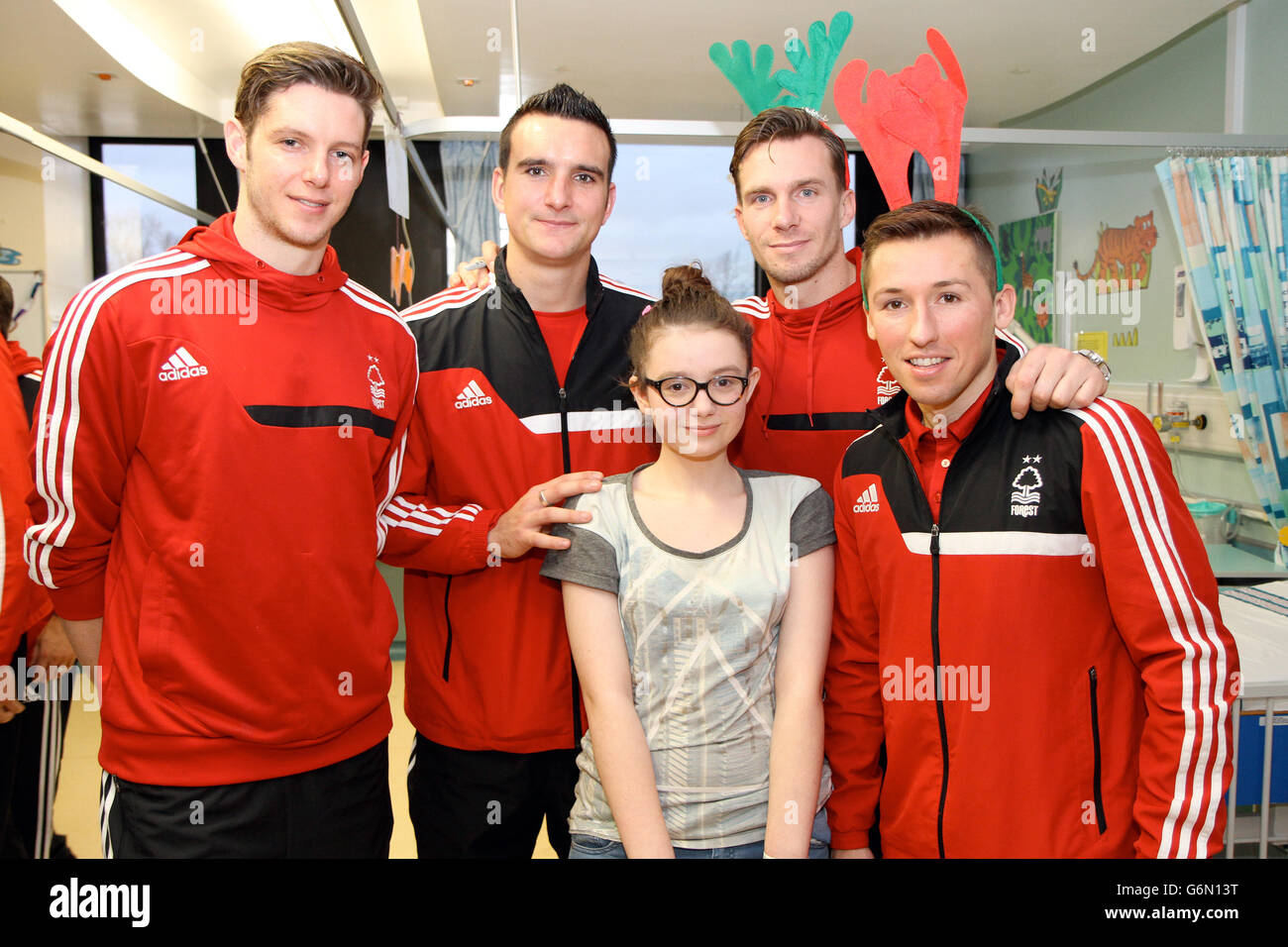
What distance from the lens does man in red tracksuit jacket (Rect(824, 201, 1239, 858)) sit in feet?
4.13

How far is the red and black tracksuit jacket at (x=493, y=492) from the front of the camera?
5.64 feet

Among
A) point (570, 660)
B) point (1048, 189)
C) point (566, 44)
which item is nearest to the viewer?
point (570, 660)

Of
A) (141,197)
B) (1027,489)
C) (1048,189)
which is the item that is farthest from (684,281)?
(141,197)

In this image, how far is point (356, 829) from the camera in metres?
1.58

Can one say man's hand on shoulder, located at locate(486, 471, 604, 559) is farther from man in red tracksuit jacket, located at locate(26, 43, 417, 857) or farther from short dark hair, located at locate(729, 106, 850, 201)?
short dark hair, located at locate(729, 106, 850, 201)

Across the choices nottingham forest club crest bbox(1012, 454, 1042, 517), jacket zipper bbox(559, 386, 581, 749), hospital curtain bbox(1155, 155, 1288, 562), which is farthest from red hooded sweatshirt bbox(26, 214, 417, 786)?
hospital curtain bbox(1155, 155, 1288, 562)

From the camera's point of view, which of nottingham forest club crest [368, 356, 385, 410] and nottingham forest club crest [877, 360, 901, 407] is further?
nottingham forest club crest [877, 360, 901, 407]

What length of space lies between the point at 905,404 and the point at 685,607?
1.63 ft

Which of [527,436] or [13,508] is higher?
[527,436]

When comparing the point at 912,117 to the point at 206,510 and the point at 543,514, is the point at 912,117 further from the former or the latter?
the point at 206,510

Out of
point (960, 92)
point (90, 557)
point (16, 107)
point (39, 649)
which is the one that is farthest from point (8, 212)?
point (960, 92)

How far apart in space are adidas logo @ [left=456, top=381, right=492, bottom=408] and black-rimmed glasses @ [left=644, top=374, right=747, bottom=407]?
0.41 meters

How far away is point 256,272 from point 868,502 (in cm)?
107

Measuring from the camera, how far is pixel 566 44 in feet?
14.8
